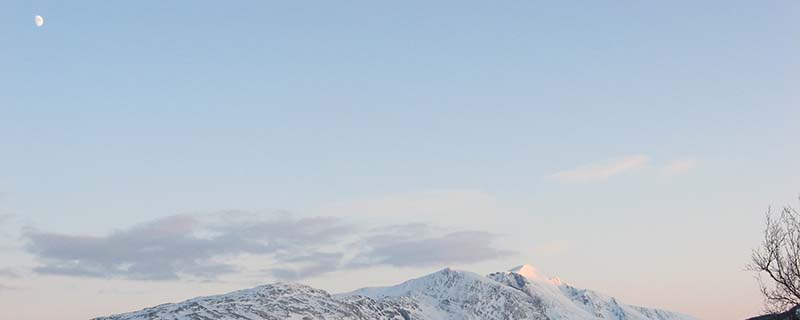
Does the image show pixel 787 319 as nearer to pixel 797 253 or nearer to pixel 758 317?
pixel 797 253

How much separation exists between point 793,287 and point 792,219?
496cm

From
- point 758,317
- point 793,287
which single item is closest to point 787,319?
point 793,287

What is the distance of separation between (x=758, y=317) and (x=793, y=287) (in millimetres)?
18556

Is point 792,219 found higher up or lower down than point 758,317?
higher up

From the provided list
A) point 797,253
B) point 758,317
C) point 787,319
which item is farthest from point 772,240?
point 758,317

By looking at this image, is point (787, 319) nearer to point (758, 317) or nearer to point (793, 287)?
point (793, 287)

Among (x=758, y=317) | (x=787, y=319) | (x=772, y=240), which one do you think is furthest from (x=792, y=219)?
(x=758, y=317)

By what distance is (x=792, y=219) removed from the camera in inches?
2482

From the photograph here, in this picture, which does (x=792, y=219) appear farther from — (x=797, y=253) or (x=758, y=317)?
(x=758, y=317)

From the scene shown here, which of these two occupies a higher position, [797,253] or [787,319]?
[797,253]

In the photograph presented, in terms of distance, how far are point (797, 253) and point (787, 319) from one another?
587cm

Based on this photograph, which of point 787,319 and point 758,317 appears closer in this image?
point 787,319

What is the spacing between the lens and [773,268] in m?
62.4

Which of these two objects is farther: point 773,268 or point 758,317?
point 758,317
